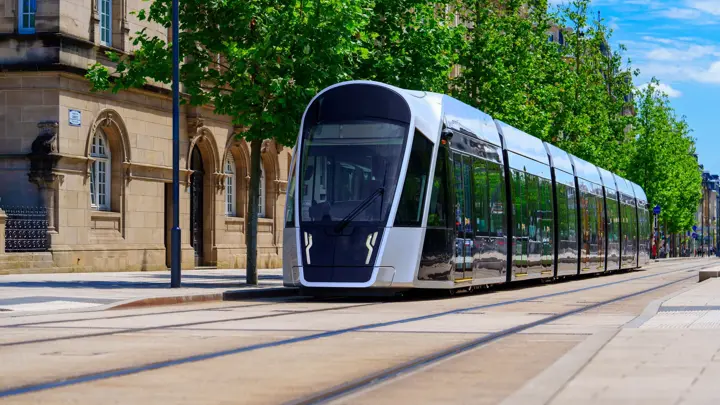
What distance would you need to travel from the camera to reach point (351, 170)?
1995 centimetres

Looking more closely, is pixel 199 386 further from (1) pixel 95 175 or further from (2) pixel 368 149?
(1) pixel 95 175

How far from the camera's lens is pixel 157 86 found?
35906 millimetres

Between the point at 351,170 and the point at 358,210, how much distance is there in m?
0.66

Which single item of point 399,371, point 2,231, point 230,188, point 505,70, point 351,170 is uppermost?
point 505,70

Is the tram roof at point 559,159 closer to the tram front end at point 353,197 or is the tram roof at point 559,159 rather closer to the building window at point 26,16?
the tram front end at point 353,197

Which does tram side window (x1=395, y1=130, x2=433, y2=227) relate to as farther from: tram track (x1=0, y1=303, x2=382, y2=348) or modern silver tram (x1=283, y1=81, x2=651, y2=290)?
tram track (x1=0, y1=303, x2=382, y2=348)

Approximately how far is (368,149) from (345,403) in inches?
499

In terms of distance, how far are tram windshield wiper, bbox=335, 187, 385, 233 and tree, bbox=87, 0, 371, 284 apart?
5.15 metres

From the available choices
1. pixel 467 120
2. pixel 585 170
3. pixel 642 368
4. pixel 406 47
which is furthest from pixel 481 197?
pixel 642 368

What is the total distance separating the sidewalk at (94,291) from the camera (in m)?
18.2

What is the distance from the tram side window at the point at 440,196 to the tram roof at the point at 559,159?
35.4ft

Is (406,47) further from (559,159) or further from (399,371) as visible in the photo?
(399,371)

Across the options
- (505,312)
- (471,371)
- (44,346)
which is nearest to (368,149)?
(505,312)

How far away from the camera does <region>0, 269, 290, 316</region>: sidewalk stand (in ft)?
59.7
